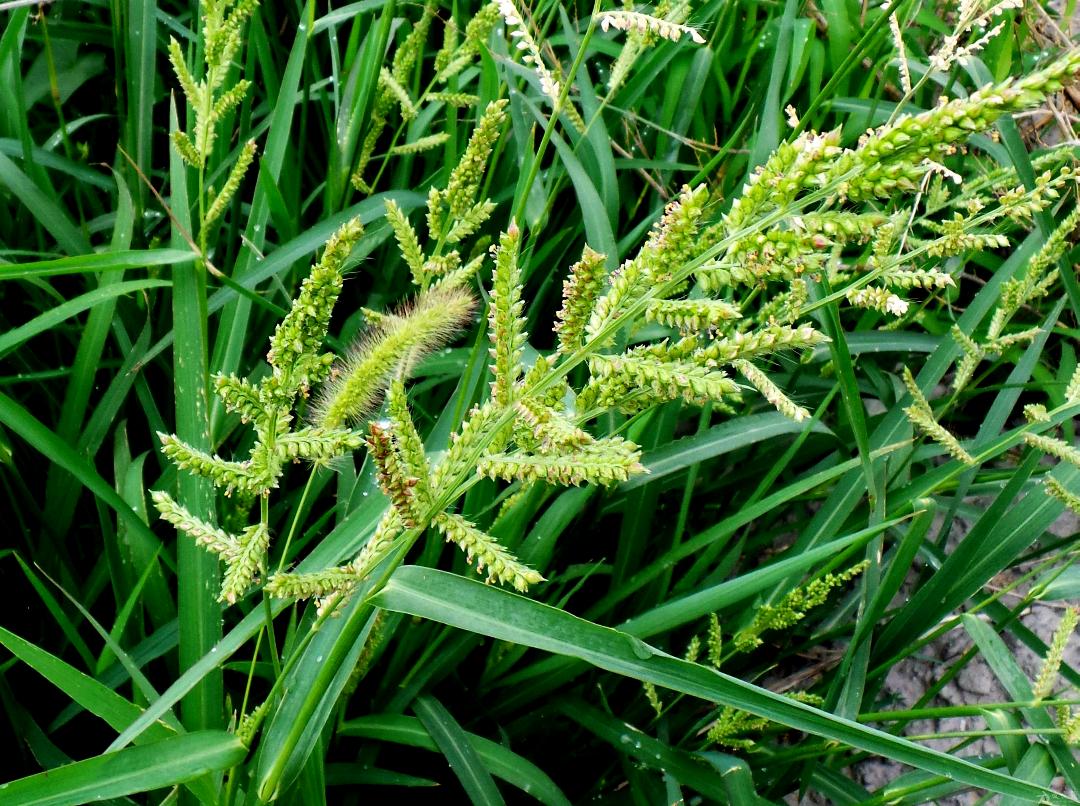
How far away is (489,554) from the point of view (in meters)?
0.80

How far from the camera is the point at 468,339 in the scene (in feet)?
7.82

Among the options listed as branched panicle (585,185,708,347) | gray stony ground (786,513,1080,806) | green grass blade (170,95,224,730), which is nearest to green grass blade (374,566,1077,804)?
branched panicle (585,185,708,347)

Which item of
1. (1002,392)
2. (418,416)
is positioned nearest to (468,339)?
(418,416)

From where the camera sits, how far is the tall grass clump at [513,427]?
0.86m

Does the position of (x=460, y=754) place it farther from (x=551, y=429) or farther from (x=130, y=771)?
(x=551, y=429)

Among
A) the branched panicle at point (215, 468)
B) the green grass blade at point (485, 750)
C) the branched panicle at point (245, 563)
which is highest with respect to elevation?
the branched panicle at point (215, 468)

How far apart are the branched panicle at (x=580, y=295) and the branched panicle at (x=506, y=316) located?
0.04 m

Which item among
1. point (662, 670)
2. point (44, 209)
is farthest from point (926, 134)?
point (44, 209)

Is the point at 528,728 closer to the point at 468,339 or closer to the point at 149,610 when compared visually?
the point at 149,610

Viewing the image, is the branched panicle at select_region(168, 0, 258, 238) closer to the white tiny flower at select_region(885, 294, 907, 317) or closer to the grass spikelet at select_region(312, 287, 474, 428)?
the grass spikelet at select_region(312, 287, 474, 428)

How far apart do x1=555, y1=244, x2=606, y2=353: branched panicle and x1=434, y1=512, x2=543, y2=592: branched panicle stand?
0.18 metres

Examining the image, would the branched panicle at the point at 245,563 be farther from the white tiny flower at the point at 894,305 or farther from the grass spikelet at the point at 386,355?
the white tiny flower at the point at 894,305

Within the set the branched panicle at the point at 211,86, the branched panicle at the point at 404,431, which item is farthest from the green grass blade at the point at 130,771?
the branched panicle at the point at 211,86

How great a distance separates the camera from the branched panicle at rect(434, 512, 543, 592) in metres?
0.78
